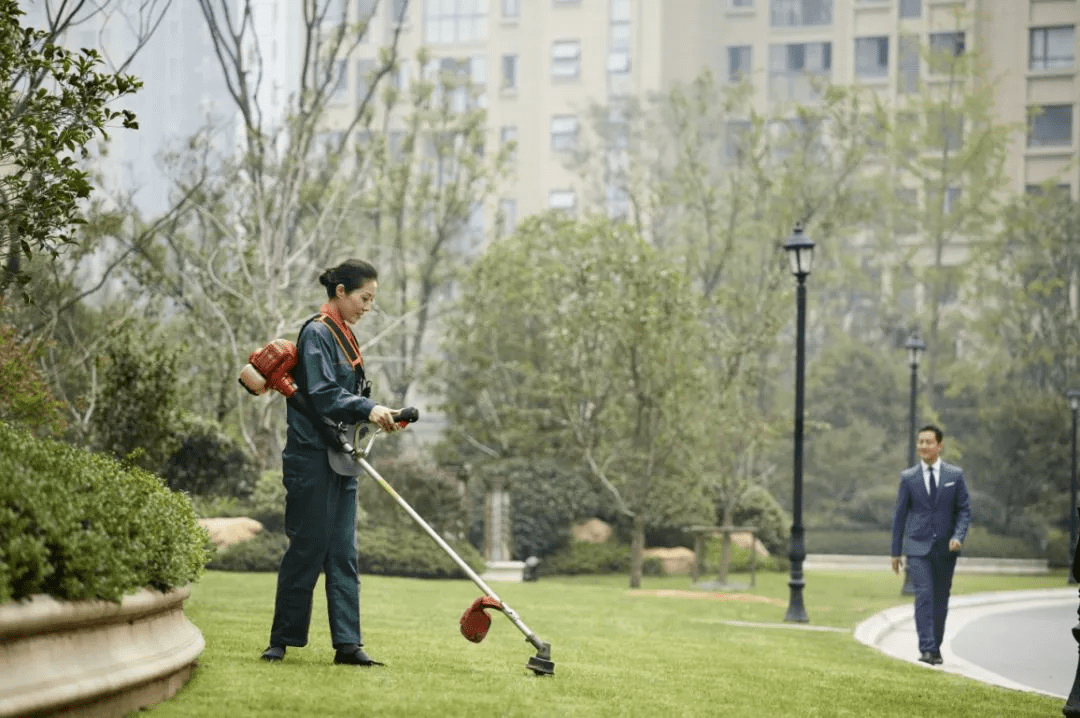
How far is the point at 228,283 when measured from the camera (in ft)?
92.4

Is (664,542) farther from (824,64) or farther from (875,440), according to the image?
(824,64)

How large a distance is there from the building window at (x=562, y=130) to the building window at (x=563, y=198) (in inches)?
71.8

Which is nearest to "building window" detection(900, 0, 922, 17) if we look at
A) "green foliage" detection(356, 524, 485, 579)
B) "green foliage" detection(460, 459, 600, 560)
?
"green foliage" detection(460, 459, 600, 560)

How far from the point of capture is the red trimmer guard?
27.8ft

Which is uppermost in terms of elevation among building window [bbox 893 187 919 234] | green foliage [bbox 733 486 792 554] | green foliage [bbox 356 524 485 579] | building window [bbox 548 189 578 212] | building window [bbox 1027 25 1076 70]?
building window [bbox 1027 25 1076 70]

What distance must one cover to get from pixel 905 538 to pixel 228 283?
1711cm

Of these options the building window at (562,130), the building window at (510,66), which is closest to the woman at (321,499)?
the building window at (562,130)

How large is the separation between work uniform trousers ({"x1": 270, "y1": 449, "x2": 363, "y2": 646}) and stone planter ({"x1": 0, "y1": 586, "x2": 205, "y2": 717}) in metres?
0.92

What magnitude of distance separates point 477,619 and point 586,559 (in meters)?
24.4

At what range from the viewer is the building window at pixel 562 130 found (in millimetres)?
68938

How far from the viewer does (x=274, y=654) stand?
8195 millimetres

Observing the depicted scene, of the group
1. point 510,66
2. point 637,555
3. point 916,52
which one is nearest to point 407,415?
point 637,555

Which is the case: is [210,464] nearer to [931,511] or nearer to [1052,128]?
[931,511]

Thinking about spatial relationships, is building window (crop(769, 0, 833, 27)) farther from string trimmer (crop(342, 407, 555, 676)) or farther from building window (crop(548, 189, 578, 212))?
string trimmer (crop(342, 407, 555, 676))
